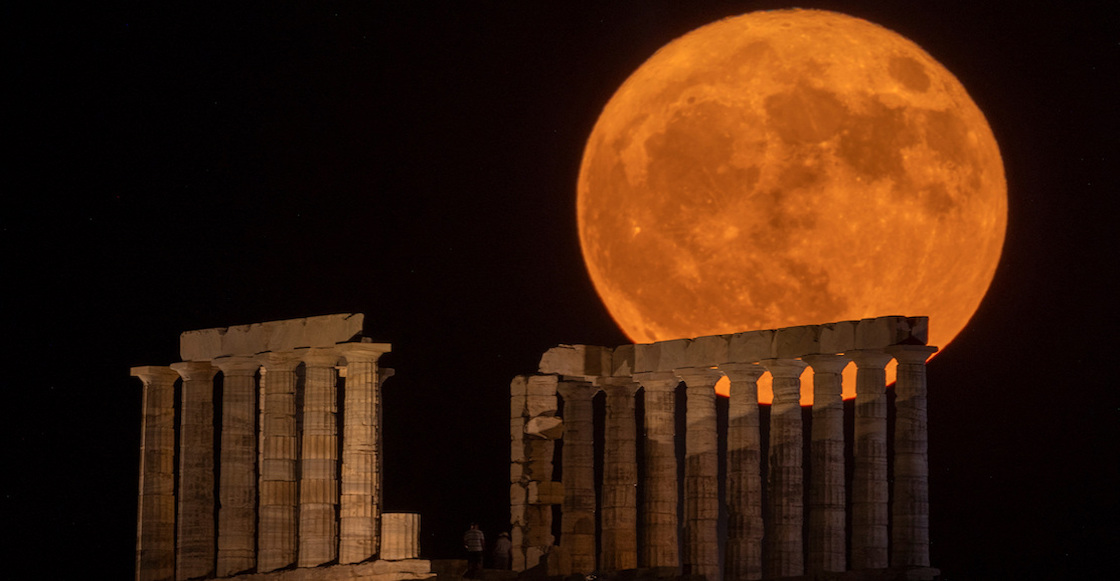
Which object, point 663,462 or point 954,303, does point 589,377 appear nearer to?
point 663,462

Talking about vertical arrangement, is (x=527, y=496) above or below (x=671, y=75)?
below

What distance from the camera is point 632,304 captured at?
64938 mm

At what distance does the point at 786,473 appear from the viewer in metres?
55.6

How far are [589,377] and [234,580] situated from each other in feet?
37.1

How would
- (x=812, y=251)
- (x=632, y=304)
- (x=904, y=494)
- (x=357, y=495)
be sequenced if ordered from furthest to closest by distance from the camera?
(x=632, y=304) < (x=812, y=251) < (x=357, y=495) < (x=904, y=494)

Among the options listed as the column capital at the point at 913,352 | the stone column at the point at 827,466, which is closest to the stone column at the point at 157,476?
the stone column at the point at 827,466

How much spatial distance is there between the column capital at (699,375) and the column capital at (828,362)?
397 cm

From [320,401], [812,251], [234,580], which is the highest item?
[812,251]

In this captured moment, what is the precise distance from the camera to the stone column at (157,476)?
61219mm

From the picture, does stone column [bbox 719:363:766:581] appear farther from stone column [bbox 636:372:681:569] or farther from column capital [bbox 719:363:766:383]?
stone column [bbox 636:372:681:569]

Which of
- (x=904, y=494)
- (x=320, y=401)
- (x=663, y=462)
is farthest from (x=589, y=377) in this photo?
(x=904, y=494)

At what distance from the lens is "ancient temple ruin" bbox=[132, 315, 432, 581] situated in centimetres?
5691

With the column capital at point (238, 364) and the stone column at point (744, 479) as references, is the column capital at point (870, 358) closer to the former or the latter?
the stone column at point (744, 479)

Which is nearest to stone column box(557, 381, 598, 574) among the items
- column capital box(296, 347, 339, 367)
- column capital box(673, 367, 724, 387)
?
column capital box(673, 367, 724, 387)
